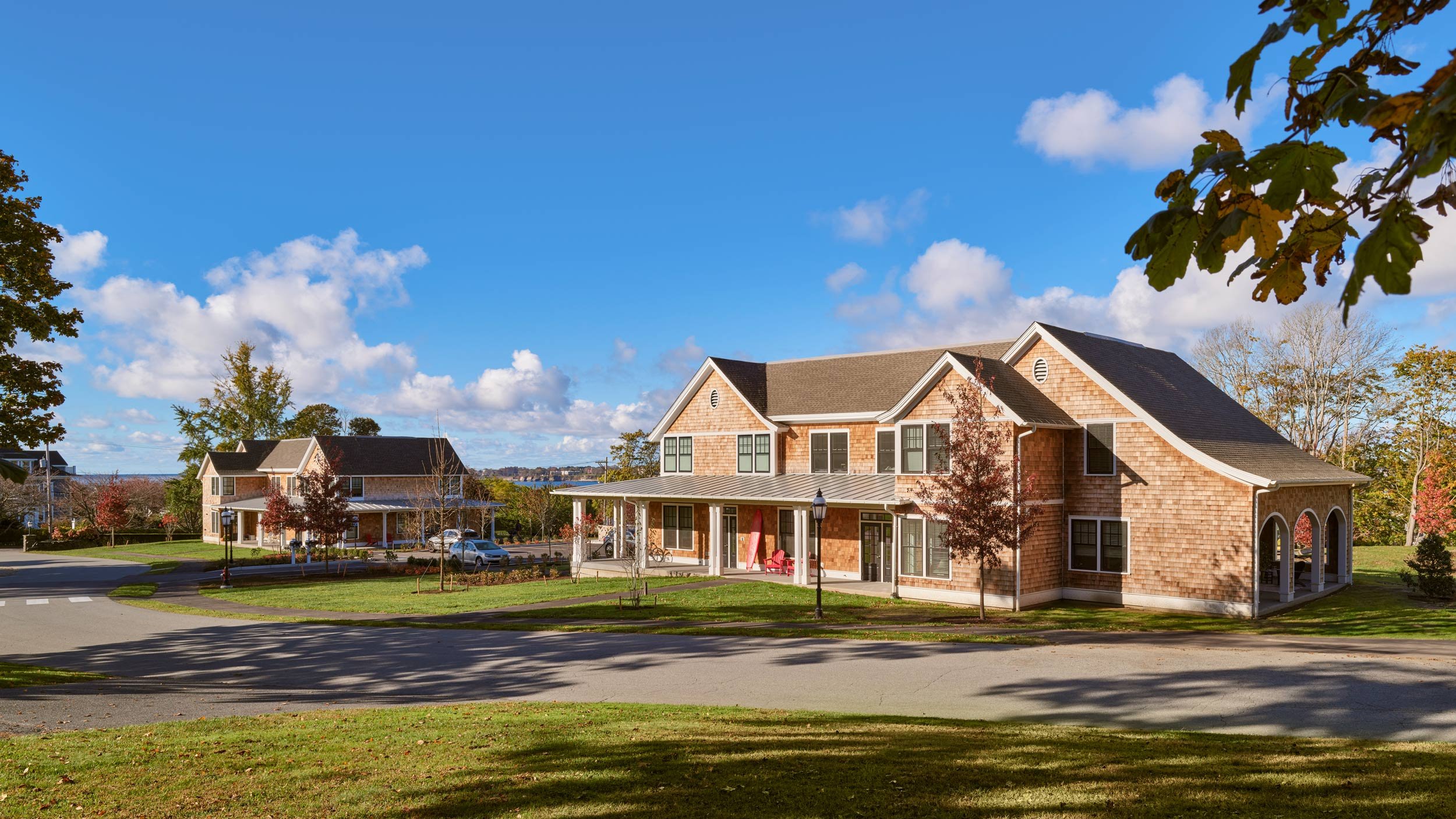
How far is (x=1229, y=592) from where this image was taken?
A: 23.8m

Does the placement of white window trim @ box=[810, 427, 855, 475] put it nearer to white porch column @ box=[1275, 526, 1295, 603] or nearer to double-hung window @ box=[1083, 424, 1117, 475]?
double-hung window @ box=[1083, 424, 1117, 475]

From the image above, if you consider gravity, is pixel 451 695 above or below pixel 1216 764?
below

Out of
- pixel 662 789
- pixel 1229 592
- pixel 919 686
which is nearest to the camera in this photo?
pixel 662 789

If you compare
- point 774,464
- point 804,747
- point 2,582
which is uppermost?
point 774,464

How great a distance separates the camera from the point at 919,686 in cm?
1523

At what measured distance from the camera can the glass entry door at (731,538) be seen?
35.8 m

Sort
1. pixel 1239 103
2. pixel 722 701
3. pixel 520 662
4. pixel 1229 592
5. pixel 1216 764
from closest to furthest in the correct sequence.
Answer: pixel 1239 103, pixel 1216 764, pixel 722 701, pixel 520 662, pixel 1229 592

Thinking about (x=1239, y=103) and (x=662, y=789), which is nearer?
(x=1239, y=103)

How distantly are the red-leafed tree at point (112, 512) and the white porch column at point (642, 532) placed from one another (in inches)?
1742

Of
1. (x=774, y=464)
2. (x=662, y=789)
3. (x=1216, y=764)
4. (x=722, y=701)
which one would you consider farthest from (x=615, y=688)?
(x=774, y=464)

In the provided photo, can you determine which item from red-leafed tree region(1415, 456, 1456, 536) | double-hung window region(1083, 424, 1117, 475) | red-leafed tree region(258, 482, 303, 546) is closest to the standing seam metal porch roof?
double-hung window region(1083, 424, 1117, 475)

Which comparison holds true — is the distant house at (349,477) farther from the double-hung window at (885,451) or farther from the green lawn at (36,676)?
the green lawn at (36,676)

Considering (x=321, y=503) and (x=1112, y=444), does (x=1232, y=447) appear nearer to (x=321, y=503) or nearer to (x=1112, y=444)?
(x=1112, y=444)

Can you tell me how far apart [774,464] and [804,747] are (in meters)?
25.6
